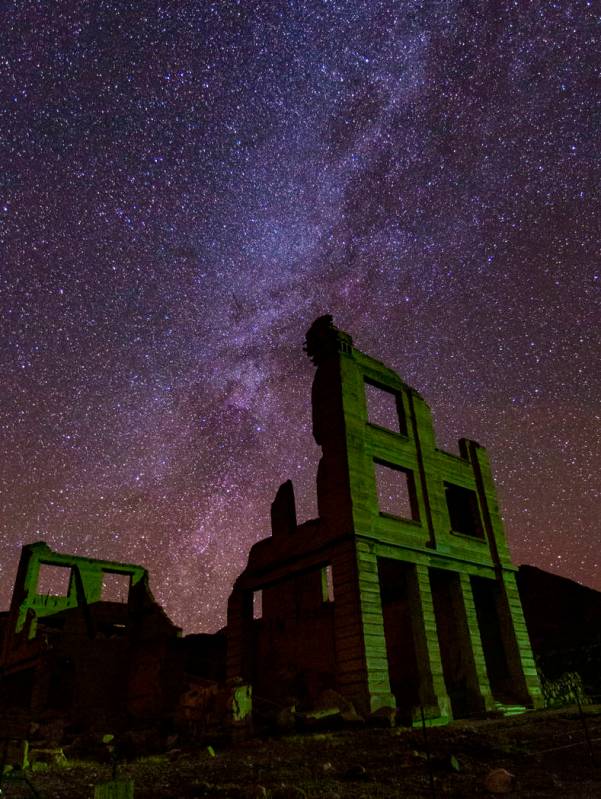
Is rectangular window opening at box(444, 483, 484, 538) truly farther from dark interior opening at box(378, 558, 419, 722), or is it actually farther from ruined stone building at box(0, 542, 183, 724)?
ruined stone building at box(0, 542, 183, 724)

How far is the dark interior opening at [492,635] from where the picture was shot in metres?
20.3

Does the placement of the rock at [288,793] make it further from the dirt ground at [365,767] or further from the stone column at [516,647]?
the stone column at [516,647]

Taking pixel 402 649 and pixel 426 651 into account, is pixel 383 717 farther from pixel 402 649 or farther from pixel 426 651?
pixel 402 649

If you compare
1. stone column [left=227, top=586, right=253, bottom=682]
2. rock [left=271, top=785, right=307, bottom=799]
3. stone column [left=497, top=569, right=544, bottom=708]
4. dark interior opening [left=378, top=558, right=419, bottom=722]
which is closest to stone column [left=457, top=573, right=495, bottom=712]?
dark interior opening [left=378, top=558, right=419, bottom=722]

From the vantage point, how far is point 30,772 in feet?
34.0

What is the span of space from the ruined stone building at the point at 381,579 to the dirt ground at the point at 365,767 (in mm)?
3659

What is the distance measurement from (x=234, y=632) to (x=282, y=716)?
24.1 feet

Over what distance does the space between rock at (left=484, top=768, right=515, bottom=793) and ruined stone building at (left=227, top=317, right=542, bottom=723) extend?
7240 mm

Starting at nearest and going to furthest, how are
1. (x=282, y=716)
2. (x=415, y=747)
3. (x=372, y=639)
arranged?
(x=415, y=747) < (x=282, y=716) < (x=372, y=639)

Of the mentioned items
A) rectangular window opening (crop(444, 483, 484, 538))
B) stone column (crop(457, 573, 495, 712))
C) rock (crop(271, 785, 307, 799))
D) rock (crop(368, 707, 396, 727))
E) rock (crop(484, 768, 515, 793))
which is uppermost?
rectangular window opening (crop(444, 483, 484, 538))

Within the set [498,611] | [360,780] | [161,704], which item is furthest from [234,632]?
[360,780]

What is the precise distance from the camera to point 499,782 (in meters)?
7.36

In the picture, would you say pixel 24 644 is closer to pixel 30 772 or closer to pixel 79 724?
pixel 79 724

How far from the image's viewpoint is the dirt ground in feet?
24.1
